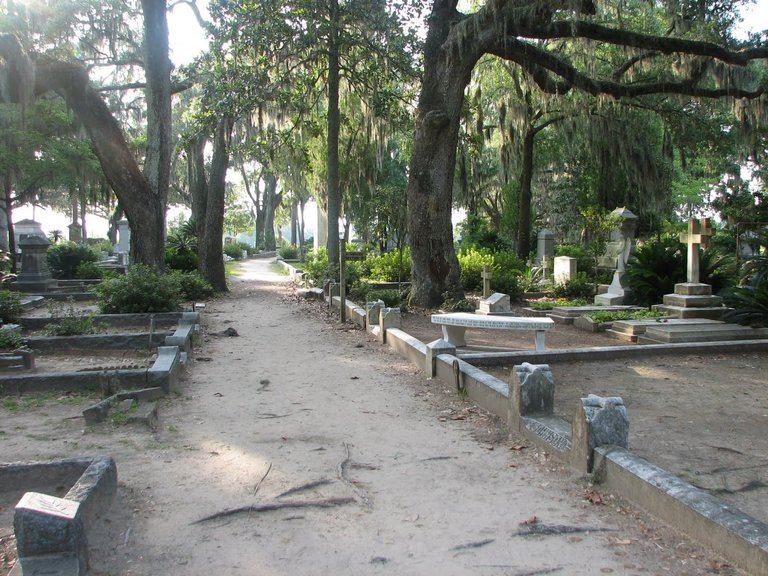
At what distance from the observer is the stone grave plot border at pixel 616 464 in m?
3.00

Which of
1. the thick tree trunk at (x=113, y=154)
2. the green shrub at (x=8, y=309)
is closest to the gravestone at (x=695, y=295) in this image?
the thick tree trunk at (x=113, y=154)

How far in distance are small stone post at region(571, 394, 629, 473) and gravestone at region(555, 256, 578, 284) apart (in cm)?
1255

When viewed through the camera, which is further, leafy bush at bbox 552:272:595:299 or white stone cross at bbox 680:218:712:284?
leafy bush at bbox 552:272:595:299

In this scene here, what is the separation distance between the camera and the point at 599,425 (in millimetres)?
4098

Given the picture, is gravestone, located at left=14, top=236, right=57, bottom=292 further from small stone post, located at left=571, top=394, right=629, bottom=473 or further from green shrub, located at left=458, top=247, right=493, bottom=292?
small stone post, located at left=571, top=394, right=629, bottom=473

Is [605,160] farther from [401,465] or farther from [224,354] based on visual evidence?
[401,465]

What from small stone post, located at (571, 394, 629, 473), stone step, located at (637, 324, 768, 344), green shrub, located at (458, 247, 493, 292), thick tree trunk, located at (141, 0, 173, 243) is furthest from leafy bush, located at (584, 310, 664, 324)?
thick tree trunk, located at (141, 0, 173, 243)

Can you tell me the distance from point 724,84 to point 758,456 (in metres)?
12.0

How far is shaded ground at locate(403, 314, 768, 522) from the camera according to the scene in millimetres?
4227

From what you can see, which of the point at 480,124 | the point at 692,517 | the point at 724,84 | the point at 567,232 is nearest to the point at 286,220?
the point at 567,232

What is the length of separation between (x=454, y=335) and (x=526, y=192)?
1308 centimetres

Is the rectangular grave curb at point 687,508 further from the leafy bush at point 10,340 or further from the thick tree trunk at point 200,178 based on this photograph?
the thick tree trunk at point 200,178

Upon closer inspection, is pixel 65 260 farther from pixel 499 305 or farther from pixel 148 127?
pixel 499 305

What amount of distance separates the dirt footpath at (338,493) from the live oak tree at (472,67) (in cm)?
620
